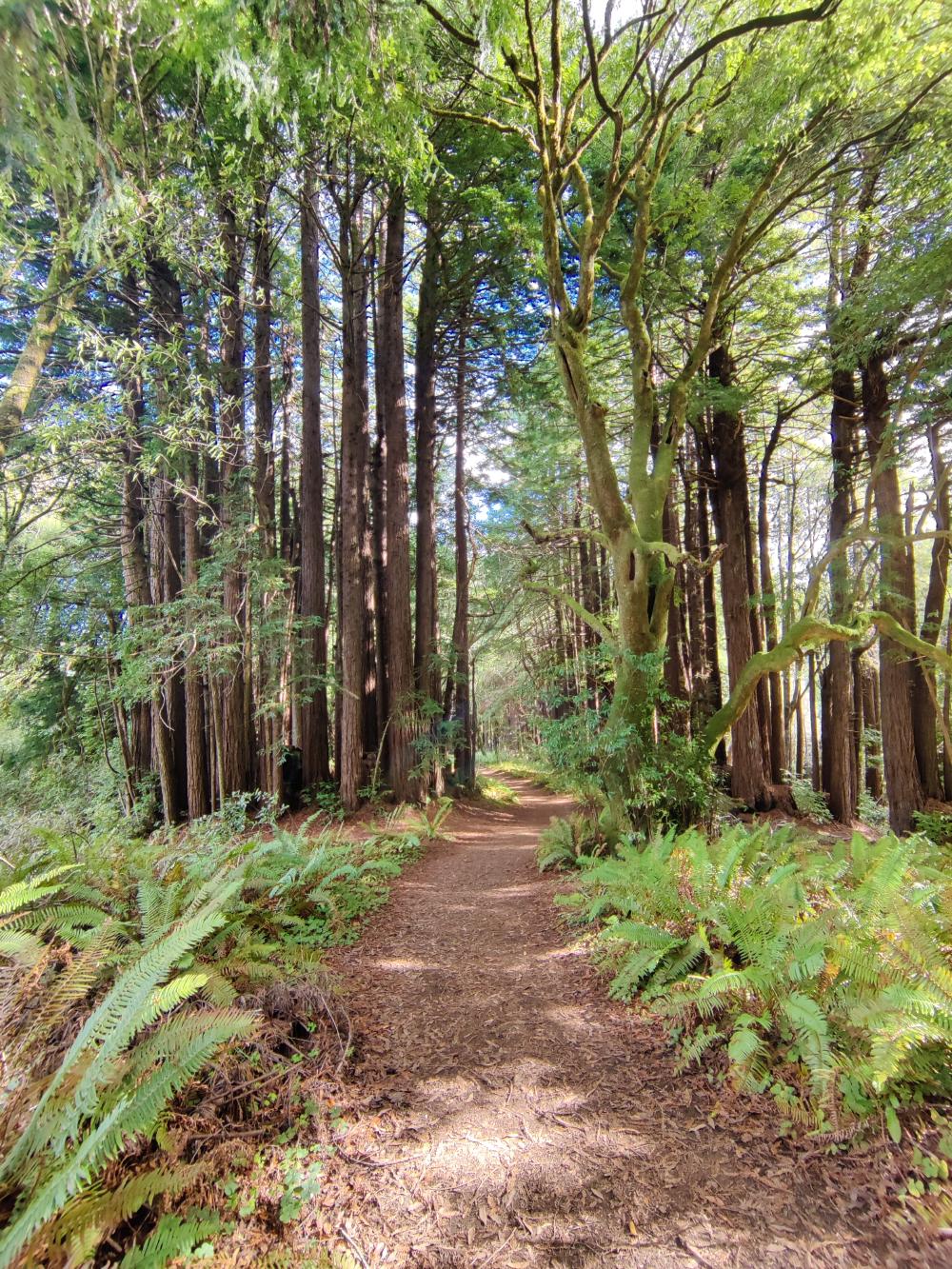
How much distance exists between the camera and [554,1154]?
209 cm

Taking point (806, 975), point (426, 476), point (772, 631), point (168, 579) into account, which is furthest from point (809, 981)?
point (168, 579)

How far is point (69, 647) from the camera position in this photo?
1041 cm

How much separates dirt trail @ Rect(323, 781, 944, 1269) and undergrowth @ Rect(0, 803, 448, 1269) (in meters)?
0.38

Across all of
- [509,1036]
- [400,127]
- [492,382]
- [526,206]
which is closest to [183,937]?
[509,1036]

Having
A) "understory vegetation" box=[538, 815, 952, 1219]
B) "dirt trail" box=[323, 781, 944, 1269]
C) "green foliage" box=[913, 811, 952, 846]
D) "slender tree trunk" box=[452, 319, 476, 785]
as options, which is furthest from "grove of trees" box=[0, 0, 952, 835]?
"dirt trail" box=[323, 781, 944, 1269]

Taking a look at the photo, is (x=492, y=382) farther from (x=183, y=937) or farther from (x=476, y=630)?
(x=183, y=937)

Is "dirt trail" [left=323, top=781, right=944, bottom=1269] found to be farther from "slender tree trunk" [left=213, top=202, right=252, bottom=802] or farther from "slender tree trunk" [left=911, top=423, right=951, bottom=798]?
Result: "slender tree trunk" [left=911, top=423, right=951, bottom=798]

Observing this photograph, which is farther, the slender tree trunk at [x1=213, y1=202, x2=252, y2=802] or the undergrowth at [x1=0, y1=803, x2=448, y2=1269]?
the slender tree trunk at [x1=213, y1=202, x2=252, y2=802]

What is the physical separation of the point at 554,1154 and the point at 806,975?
131 cm

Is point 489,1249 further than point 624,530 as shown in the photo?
No

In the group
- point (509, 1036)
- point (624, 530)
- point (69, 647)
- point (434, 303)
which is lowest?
point (509, 1036)

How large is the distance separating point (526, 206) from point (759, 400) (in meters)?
5.56

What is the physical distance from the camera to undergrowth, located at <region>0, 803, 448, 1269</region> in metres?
1.54

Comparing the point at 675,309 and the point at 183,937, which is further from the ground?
the point at 675,309
